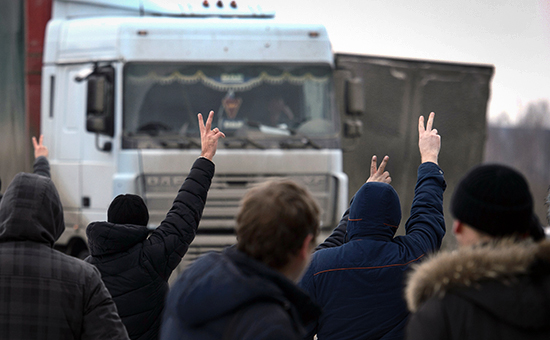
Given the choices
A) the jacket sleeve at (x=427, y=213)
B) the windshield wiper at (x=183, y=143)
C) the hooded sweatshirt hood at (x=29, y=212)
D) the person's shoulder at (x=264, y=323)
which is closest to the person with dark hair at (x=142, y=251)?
the hooded sweatshirt hood at (x=29, y=212)

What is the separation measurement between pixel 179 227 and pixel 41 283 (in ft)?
2.92

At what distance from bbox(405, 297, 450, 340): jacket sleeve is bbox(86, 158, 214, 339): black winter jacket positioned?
1.54 meters

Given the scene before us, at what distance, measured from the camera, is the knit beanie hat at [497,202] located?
1578mm

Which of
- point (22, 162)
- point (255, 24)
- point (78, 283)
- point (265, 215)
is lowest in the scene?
point (22, 162)

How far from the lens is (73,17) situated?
744 cm

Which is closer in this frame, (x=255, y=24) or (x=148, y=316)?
(x=148, y=316)

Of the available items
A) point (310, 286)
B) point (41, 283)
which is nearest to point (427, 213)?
point (310, 286)

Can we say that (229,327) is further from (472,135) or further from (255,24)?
(472,135)

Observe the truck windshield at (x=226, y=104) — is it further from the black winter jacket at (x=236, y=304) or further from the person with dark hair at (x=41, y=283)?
the black winter jacket at (x=236, y=304)

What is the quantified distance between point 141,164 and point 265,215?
207 inches

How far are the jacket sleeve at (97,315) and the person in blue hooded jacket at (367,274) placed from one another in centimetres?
80

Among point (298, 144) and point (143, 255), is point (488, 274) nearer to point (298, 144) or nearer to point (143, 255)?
point (143, 255)

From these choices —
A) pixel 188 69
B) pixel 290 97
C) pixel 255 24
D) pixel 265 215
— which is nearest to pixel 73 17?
pixel 188 69

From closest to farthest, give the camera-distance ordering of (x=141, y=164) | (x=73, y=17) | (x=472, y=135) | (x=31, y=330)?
(x=31, y=330) → (x=141, y=164) → (x=73, y=17) → (x=472, y=135)
